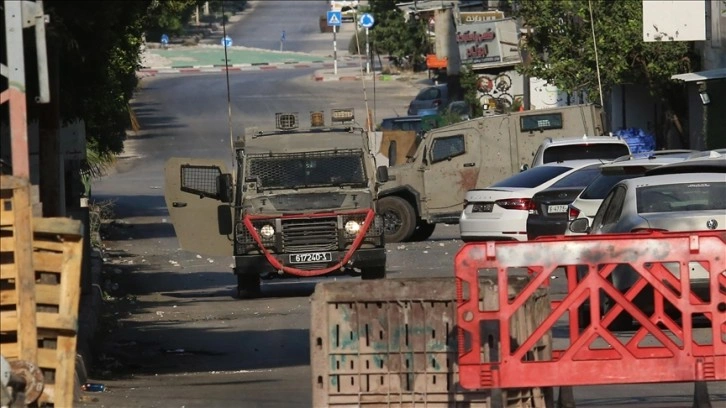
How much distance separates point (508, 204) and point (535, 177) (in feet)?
2.34

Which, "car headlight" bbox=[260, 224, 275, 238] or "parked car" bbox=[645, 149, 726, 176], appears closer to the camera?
"parked car" bbox=[645, 149, 726, 176]

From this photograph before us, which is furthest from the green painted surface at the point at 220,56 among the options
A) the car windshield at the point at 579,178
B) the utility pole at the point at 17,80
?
the utility pole at the point at 17,80

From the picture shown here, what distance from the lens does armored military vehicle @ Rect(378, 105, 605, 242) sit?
1102 inches

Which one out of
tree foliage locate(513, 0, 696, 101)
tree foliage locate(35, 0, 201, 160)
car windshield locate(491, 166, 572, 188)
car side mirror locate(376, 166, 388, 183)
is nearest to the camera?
tree foliage locate(35, 0, 201, 160)

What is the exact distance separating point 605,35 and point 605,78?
3.48 feet

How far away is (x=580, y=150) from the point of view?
86.3 feet

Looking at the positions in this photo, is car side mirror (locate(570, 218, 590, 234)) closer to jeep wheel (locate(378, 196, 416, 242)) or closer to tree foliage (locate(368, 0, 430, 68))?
jeep wheel (locate(378, 196, 416, 242))

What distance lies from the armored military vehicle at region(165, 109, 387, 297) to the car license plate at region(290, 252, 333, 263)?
0.01 m

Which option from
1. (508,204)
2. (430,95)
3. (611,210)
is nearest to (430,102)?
(430,95)

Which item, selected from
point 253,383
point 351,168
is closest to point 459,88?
point 351,168

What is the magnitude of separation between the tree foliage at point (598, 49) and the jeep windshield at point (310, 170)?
721 inches

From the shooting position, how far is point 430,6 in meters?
62.7

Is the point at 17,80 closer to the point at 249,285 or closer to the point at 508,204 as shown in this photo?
the point at 249,285

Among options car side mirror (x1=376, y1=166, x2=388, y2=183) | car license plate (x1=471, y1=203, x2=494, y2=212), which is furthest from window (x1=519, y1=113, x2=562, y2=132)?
car side mirror (x1=376, y1=166, x2=388, y2=183)
